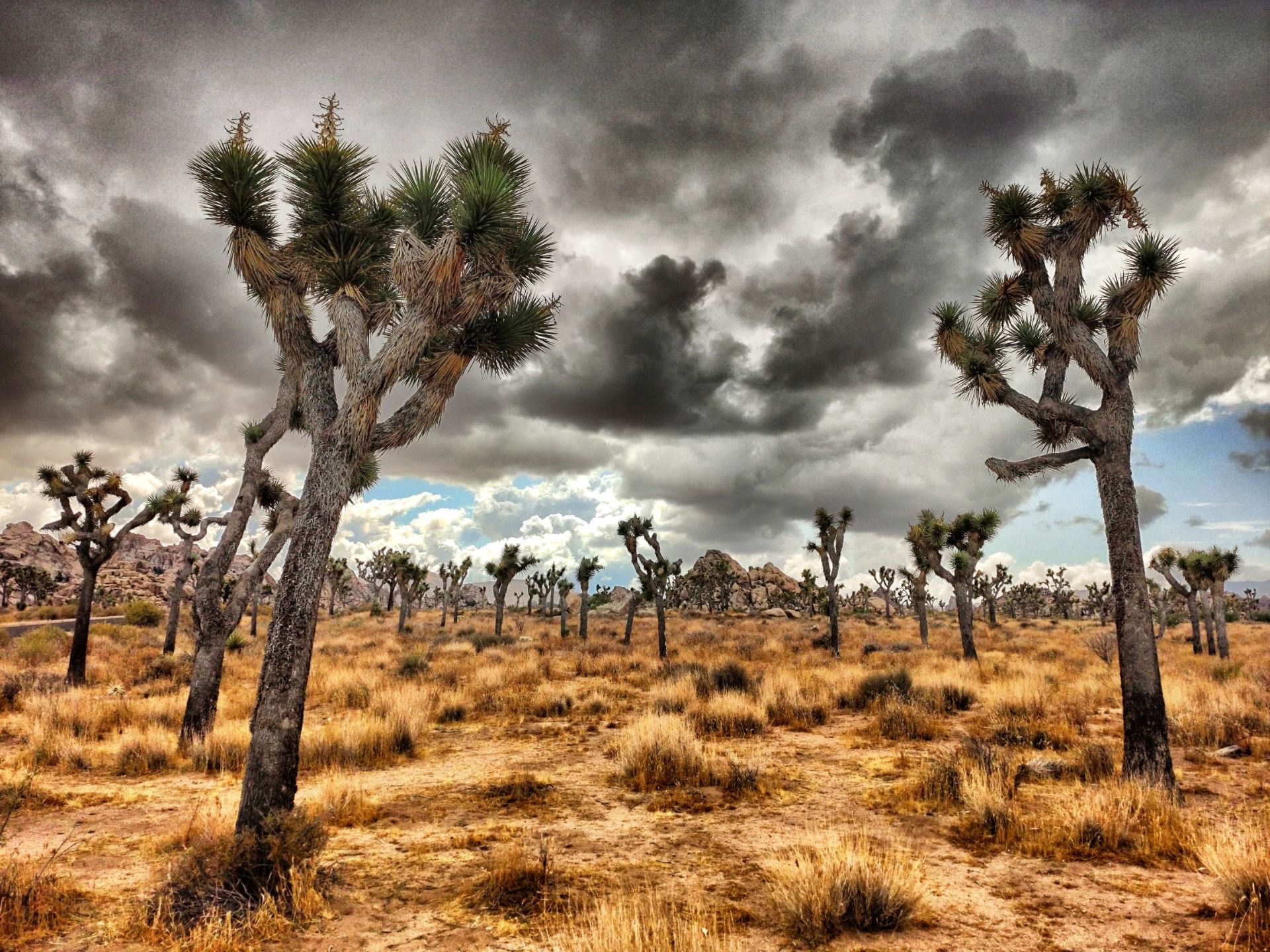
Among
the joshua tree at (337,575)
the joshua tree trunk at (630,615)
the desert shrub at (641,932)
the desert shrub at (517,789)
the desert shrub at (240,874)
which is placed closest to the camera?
the desert shrub at (641,932)

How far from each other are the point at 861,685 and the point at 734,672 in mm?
3298

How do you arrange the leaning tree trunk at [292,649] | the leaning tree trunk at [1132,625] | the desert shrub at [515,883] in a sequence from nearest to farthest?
1. the desert shrub at [515,883]
2. the leaning tree trunk at [292,649]
3. the leaning tree trunk at [1132,625]

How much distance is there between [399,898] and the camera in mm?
5598

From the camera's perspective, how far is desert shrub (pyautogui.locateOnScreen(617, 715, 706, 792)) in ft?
30.0

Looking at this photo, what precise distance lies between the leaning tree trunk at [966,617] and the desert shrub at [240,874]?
77.9ft

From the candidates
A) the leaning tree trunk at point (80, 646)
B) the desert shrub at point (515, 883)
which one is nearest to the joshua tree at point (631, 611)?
the leaning tree trunk at point (80, 646)

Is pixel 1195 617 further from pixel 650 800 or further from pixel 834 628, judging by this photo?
pixel 650 800

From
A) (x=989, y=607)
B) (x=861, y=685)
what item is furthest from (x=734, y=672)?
(x=989, y=607)

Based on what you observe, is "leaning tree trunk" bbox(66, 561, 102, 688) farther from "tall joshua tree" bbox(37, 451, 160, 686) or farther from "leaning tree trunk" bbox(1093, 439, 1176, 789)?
"leaning tree trunk" bbox(1093, 439, 1176, 789)

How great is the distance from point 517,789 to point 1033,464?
991 centimetres

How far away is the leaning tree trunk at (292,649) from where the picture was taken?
6.03 meters

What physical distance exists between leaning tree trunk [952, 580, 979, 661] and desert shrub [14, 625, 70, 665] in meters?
34.7

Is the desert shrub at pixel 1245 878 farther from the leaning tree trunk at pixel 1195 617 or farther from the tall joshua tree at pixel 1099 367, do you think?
the leaning tree trunk at pixel 1195 617

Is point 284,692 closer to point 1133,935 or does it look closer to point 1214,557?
point 1133,935
